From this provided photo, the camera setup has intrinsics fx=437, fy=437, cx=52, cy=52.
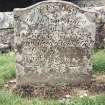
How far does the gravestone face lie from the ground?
12.2 inches

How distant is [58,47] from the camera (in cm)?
746

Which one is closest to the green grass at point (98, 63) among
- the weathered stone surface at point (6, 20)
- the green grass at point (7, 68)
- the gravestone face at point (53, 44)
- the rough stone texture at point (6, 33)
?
the gravestone face at point (53, 44)

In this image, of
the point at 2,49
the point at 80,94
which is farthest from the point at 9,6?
the point at 80,94

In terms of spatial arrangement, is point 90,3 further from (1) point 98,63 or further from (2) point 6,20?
(1) point 98,63

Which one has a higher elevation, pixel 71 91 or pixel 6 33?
pixel 6 33

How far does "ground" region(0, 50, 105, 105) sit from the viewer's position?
619 centimetres

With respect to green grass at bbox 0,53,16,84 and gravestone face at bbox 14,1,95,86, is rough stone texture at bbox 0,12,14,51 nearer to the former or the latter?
green grass at bbox 0,53,16,84

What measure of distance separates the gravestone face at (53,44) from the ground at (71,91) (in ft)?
1.02

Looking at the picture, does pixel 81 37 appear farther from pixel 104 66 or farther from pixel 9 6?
Result: pixel 9 6

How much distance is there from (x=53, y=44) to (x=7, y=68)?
132cm

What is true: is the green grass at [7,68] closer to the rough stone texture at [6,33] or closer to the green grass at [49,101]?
the rough stone texture at [6,33]

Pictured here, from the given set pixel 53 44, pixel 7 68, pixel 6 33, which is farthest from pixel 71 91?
pixel 6 33

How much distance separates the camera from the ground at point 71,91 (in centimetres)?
619

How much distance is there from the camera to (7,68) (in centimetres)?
833
